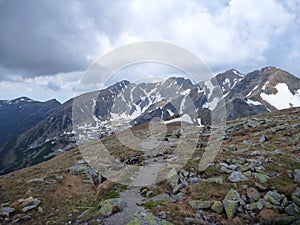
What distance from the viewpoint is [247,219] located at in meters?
15.1

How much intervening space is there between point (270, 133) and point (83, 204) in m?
28.3

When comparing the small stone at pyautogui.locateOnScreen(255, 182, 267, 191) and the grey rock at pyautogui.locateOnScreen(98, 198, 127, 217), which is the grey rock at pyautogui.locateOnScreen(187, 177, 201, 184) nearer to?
the small stone at pyautogui.locateOnScreen(255, 182, 267, 191)

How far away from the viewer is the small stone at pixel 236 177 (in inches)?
777

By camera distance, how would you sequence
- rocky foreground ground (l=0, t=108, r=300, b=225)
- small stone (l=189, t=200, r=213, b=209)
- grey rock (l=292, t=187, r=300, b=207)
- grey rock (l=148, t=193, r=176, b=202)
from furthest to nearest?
1. grey rock (l=148, t=193, r=176, b=202)
2. small stone (l=189, t=200, r=213, b=209)
3. grey rock (l=292, t=187, r=300, b=207)
4. rocky foreground ground (l=0, t=108, r=300, b=225)

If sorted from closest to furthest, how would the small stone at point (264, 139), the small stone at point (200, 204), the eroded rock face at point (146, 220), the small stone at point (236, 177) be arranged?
1. the eroded rock face at point (146, 220)
2. the small stone at point (200, 204)
3. the small stone at point (236, 177)
4. the small stone at point (264, 139)

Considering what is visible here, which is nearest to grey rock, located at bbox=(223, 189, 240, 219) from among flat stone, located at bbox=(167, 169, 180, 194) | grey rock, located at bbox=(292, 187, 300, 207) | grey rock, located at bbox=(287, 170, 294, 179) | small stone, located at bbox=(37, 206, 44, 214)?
grey rock, located at bbox=(292, 187, 300, 207)

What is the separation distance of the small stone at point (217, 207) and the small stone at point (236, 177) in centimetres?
404

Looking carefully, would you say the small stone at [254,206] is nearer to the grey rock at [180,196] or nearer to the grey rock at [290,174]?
the grey rock at [180,196]

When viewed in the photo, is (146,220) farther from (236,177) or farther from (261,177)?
(261,177)

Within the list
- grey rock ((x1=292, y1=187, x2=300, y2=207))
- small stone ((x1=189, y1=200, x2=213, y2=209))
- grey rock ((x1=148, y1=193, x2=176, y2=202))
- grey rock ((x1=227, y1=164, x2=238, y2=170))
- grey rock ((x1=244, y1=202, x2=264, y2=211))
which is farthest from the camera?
grey rock ((x1=227, y1=164, x2=238, y2=170))

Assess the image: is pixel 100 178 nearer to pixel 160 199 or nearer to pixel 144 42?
pixel 160 199

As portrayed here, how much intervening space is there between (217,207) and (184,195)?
3253 mm

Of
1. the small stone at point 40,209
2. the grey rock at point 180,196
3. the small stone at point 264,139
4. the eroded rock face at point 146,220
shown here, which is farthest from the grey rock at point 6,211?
the small stone at point 264,139

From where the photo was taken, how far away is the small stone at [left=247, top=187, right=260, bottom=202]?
16.9 metres
